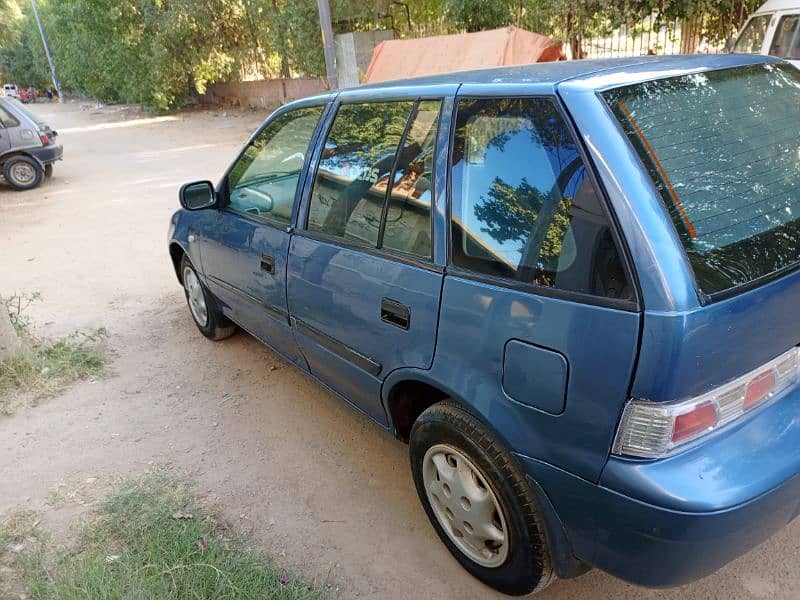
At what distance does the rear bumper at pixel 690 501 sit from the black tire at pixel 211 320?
10.2ft

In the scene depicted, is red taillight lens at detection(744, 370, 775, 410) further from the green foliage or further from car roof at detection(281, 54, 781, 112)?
the green foliage

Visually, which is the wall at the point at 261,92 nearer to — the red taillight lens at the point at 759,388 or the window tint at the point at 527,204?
the window tint at the point at 527,204

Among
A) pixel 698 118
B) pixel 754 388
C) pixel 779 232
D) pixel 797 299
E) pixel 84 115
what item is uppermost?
pixel 698 118

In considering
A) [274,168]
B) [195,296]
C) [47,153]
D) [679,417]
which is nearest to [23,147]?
[47,153]

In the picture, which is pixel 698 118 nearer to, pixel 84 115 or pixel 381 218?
pixel 381 218

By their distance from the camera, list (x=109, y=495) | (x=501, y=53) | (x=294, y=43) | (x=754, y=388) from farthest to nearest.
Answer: (x=294, y=43), (x=501, y=53), (x=109, y=495), (x=754, y=388)

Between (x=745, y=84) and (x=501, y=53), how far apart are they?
941 centimetres

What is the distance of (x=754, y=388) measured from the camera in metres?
1.74

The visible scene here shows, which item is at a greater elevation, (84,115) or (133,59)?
(133,59)

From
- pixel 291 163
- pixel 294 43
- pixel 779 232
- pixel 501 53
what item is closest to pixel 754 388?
pixel 779 232

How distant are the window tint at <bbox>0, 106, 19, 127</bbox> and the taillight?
513 inches

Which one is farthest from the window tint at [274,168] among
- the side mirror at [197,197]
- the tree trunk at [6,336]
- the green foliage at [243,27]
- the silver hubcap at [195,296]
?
the green foliage at [243,27]

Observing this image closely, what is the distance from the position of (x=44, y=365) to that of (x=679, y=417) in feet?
13.9

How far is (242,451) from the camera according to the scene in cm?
332
